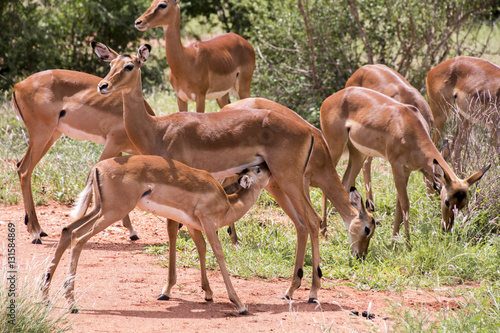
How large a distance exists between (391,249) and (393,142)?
123cm

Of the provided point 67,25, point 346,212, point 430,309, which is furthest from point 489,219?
point 67,25

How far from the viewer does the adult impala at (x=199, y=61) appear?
8.77m

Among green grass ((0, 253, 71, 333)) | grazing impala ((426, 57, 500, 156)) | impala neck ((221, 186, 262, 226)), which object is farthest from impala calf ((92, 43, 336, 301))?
grazing impala ((426, 57, 500, 156))

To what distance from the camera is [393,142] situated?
726 centimetres

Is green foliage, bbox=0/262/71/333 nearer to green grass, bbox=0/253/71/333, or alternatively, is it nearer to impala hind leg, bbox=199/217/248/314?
green grass, bbox=0/253/71/333

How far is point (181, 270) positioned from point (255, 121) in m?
1.75

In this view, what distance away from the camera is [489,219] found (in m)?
7.36

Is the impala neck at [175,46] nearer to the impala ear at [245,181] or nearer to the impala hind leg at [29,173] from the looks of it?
the impala hind leg at [29,173]

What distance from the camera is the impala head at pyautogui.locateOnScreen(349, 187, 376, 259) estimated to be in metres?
6.62

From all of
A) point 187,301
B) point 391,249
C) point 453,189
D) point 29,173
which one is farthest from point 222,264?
point 29,173

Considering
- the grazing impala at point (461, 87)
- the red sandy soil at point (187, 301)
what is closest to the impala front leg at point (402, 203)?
the red sandy soil at point (187, 301)

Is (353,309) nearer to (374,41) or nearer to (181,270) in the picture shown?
(181,270)

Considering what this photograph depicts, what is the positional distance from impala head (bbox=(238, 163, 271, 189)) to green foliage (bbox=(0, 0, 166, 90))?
8.27 metres

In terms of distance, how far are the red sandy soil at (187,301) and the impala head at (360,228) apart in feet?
1.94
